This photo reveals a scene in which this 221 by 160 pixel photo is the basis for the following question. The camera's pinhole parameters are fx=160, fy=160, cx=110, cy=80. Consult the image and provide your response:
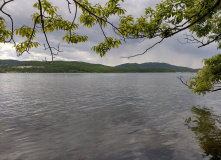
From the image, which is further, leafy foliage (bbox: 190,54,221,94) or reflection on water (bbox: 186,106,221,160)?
leafy foliage (bbox: 190,54,221,94)

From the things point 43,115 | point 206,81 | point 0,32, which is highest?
point 0,32

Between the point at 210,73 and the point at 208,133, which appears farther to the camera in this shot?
the point at 210,73

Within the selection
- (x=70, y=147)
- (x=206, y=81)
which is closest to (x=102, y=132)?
(x=70, y=147)

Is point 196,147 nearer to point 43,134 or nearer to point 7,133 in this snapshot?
point 43,134

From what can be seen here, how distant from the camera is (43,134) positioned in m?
15.7

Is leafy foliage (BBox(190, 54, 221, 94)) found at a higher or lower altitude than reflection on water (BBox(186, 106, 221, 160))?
higher

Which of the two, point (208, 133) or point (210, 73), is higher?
point (210, 73)

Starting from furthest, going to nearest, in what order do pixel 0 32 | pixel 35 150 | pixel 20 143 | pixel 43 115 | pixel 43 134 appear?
pixel 43 115, pixel 43 134, pixel 20 143, pixel 35 150, pixel 0 32

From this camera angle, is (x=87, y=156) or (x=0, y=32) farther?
(x=87, y=156)

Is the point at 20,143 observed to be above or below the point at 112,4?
below

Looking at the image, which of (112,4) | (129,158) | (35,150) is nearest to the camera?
(112,4)

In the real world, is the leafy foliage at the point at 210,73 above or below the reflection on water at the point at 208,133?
above

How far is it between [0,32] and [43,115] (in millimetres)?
19371

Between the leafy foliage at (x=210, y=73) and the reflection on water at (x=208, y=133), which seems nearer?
the reflection on water at (x=208, y=133)
